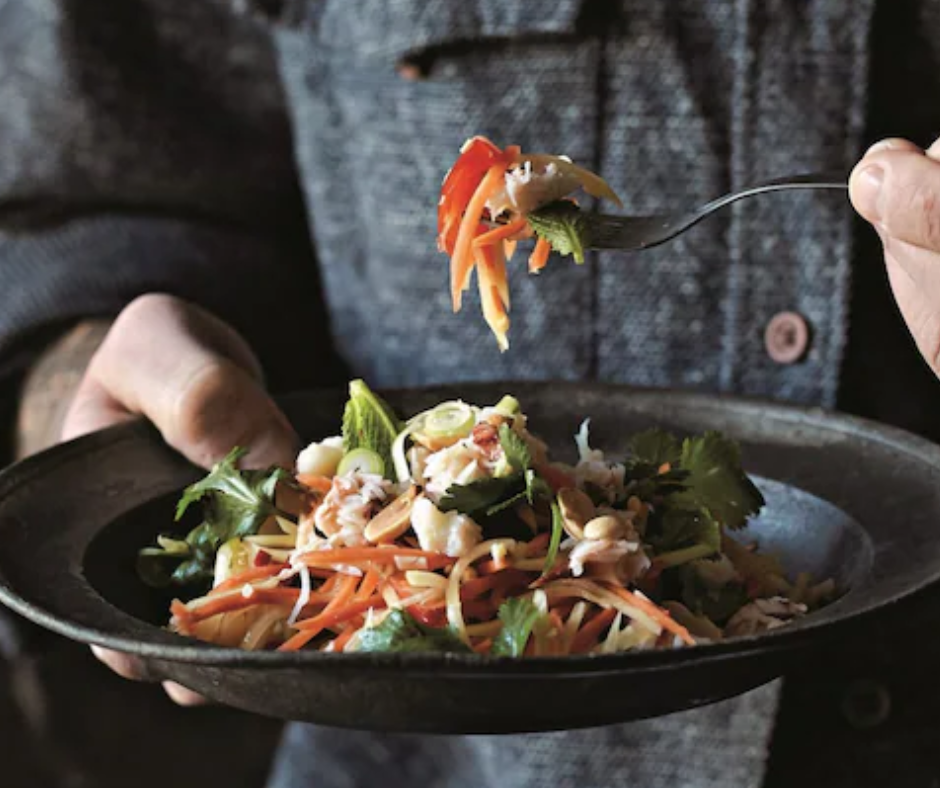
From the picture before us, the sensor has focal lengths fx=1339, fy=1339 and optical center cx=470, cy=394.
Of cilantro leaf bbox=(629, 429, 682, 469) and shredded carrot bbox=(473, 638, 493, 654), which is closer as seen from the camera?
shredded carrot bbox=(473, 638, 493, 654)

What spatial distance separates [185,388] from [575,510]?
417 mm

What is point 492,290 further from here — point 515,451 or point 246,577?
point 246,577

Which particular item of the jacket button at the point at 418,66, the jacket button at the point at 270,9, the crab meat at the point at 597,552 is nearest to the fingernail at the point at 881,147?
the crab meat at the point at 597,552

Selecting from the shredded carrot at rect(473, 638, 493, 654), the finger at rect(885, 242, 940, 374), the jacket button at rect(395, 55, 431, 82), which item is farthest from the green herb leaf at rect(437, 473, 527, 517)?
the jacket button at rect(395, 55, 431, 82)

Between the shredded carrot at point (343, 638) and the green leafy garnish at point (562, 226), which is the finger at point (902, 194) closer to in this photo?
the green leafy garnish at point (562, 226)

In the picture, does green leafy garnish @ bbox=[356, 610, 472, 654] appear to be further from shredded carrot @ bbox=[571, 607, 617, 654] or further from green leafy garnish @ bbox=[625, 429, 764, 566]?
green leafy garnish @ bbox=[625, 429, 764, 566]

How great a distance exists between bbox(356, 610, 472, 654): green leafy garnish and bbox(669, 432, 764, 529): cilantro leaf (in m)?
0.28

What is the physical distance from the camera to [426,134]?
1.60m

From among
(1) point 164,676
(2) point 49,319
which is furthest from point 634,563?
(2) point 49,319

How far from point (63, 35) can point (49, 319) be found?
1.30 feet

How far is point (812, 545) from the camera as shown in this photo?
1165mm

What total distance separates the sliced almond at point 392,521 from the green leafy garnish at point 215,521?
11 centimetres

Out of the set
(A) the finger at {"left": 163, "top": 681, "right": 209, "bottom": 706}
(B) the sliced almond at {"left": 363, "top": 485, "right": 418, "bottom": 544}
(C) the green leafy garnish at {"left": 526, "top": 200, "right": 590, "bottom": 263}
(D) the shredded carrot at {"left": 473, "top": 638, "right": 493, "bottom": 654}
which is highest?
(C) the green leafy garnish at {"left": 526, "top": 200, "right": 590, "bottom": 263}

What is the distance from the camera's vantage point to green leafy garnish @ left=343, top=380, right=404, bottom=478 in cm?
117
